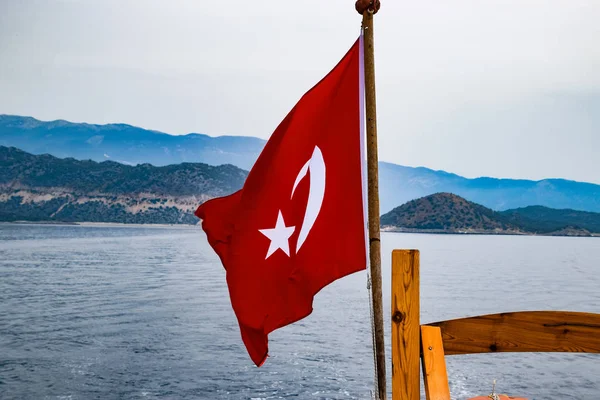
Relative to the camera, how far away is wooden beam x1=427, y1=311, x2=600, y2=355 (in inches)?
157

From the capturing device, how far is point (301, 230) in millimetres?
4895

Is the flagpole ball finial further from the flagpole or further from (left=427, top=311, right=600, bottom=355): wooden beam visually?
(left=427, top=311, right=600, bottom=355): wooden beam

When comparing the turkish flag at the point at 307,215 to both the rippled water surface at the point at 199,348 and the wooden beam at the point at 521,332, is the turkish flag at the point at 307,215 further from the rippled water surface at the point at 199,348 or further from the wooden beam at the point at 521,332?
the rippled water surface at the point at 199,348

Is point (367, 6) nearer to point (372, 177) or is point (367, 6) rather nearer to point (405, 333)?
point (372, 177)

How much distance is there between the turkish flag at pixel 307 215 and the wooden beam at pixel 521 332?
1081 mm

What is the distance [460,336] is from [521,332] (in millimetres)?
389

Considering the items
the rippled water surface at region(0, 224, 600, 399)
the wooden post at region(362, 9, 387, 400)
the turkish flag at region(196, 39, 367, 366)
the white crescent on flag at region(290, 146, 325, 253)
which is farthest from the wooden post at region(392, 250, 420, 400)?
the rippled water surface at region(0, 224, 600, 399)

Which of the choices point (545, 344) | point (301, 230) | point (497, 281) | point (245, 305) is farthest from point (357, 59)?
point (497, 281)

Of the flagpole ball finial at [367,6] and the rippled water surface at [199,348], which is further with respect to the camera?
the rippled water surface at [199,348]

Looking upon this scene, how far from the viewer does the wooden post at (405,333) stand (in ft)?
12.6

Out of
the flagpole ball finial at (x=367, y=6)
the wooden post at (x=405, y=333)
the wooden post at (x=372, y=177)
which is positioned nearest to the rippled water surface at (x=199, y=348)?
the wooden post at (x=372, y=177)

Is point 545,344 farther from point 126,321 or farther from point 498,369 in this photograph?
point 126,321

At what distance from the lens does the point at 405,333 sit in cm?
391

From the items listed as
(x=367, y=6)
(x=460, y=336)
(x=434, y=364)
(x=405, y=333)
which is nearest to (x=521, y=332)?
(x=460, y=336)
